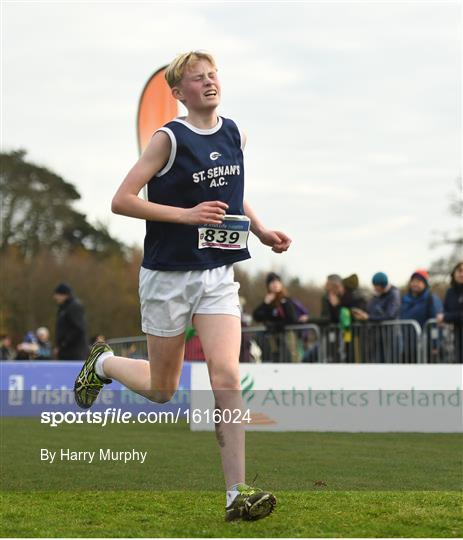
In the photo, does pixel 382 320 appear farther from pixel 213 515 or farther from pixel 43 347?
pixel 43 347

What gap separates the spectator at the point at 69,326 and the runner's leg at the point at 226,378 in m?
11.4

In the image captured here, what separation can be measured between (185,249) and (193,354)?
42.3 ft

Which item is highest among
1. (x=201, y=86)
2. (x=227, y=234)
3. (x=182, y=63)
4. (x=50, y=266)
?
(x=50, y=266)

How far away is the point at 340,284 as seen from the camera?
1576 centimetres

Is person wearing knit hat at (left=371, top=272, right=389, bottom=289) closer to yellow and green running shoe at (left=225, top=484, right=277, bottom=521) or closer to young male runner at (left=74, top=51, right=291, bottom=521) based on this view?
young male runner at (left=74, top=51, right=291, bottom=521)

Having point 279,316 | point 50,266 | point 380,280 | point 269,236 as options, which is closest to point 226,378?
point 269,236

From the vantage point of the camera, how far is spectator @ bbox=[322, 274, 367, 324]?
15.7 meters

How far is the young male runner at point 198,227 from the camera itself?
19.2 ft

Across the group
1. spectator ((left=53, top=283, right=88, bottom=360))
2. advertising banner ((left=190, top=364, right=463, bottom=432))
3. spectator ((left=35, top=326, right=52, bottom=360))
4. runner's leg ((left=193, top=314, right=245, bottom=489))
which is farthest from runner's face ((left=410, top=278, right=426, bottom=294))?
spectator ((left=35, top=326, right=52, bottom=360))

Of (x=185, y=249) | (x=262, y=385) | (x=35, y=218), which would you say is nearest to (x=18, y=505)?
(x=185, y=249)

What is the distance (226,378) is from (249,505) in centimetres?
66

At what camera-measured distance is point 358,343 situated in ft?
52.1

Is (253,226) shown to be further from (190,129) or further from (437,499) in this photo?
(437,499)

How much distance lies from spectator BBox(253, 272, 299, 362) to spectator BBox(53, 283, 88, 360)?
2648 mm
